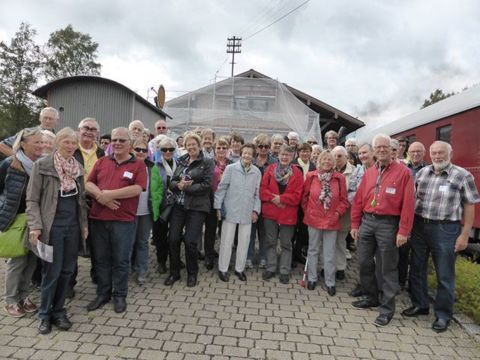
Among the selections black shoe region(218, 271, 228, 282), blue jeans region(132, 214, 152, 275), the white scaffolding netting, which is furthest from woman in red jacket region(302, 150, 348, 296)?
the white scaffolding netting

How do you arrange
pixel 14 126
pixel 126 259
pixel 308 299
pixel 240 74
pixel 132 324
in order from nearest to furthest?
pixel 132 324 < pixel 126 259 < pixel 308 299 < pixel 240 74 < pixel 14 126

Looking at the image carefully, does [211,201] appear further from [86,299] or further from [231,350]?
[231,350]

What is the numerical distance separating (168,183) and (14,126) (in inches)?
1374

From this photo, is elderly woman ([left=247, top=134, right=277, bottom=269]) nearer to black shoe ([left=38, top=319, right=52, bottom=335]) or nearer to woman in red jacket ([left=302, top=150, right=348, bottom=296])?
woman in red jacket ([left=302, top=150, right=348, bottom=296])

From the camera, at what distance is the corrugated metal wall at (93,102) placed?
1314 centimetres


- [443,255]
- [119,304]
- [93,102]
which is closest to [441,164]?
[443,255]

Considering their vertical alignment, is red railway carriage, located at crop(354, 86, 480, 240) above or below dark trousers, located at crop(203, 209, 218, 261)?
above

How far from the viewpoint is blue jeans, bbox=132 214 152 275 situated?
470 centimetres

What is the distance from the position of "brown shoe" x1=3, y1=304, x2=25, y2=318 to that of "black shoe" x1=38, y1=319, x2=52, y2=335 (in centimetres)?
42

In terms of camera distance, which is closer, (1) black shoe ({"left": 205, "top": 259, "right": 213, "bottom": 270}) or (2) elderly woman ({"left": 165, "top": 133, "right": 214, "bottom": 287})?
(2) elderly woman ({"left": 165, "top": 133, "right": 214, "bottom": 287})

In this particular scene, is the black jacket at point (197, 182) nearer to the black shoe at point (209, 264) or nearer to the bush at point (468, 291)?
the black shoe at point (209, 264)

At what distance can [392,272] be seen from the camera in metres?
3.99

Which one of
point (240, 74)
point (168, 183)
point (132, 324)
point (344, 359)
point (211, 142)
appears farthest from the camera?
point (240, 74)

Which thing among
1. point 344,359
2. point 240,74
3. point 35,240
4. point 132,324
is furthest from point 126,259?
point 240,74
